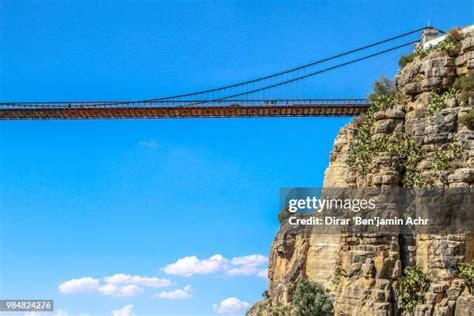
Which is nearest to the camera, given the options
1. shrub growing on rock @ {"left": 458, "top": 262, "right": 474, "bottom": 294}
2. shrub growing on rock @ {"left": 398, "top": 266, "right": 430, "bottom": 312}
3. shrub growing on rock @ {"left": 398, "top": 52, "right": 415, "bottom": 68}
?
shrub growing on rock @ {"left": 458, "top": 262, "right": 474, "bottom": 294}

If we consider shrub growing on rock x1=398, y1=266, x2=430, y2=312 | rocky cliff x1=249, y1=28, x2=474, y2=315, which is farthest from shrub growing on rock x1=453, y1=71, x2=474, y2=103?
shrub growing on rock x1=398, y1=266, x2=430, y2=312

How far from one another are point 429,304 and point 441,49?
15421mm

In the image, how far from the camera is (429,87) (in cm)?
4538

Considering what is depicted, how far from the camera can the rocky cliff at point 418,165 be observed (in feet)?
131

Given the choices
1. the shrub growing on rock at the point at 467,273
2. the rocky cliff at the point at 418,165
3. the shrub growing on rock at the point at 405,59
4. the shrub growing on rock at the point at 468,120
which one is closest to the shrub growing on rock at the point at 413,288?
the rocky cliff at the point at 418,165

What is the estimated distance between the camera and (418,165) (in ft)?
143

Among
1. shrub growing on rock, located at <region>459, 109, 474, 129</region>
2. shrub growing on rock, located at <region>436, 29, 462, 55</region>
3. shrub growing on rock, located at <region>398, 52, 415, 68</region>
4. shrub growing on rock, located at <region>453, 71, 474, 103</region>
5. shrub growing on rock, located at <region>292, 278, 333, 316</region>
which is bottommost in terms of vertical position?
shrub growing on rock, located at <region>292, 278, 333, 316</region>

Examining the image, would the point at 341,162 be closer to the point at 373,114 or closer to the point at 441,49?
the point at 373,114

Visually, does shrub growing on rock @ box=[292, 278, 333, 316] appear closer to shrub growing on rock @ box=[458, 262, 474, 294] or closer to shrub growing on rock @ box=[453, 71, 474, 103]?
shrub growing on rock @ box=[458, 262, 474, 294]

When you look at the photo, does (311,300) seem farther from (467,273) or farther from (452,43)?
(452,43)

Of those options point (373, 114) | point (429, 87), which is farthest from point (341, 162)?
point (429, 87)

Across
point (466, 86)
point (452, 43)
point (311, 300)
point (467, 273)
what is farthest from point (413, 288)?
point (452, 43)

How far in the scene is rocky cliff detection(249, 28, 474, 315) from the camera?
40.1 metres

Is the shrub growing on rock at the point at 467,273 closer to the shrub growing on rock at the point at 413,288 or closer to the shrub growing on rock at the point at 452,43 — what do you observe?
the shrub growing on rock at the point at 413,288
